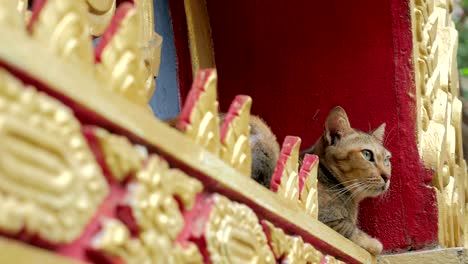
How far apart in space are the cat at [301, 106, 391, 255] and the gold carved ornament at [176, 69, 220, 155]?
45.5 inches

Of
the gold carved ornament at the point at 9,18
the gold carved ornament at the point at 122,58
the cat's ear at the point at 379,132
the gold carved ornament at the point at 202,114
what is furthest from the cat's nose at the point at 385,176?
the gold carved ornament at the point at 9,18

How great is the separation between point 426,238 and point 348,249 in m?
0.51

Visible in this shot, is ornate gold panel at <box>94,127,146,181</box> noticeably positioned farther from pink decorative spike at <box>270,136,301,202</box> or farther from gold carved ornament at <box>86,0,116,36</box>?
gold carved ornament at <box>86,0,116,36</box>

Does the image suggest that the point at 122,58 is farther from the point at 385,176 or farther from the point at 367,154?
the point at 367,154

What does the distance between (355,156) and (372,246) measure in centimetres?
61

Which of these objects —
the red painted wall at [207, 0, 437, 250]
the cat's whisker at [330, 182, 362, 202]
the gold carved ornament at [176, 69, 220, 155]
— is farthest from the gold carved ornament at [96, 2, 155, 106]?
the cat's whisker at [330, 182, 362, 202]

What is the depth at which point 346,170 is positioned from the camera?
2613mm

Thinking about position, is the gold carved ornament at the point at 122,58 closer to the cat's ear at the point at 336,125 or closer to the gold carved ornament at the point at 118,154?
the gold carved ornament at the point at 118,154

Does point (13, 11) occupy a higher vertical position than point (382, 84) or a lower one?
lower

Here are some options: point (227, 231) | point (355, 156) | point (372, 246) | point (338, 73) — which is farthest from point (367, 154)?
point (227, 231)

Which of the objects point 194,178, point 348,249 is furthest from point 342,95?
point 194,178

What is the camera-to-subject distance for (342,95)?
7.51ft

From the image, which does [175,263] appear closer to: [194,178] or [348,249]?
[194,178]

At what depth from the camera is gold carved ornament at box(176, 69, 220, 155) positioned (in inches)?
42.0
